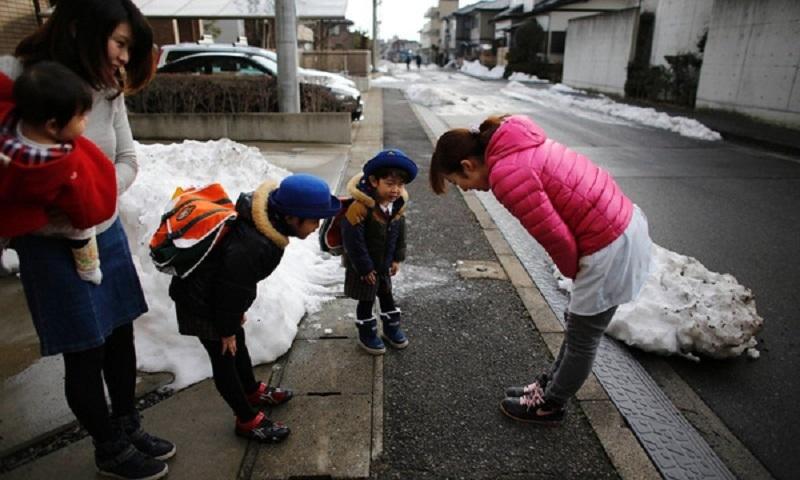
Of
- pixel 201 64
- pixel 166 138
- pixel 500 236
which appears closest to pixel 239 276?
pixel 500 236

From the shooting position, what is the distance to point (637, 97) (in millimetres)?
20750

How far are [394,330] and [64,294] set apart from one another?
188 centimetres

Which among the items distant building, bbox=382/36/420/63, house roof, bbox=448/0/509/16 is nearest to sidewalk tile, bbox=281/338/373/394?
house roof, bbox=448/0/509/16

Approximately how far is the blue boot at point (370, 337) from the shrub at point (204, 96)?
8059 mm

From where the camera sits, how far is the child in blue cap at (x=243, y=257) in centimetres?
203

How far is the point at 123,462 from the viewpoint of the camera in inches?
83.4

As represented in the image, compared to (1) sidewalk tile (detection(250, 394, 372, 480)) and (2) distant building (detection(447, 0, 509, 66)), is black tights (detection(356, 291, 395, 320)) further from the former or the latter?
(2) distant building (detection(447, 0, 509, 66))

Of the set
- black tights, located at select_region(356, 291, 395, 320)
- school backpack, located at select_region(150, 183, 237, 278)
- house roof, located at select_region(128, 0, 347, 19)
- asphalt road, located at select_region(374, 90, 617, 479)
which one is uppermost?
house roof, located at select_region(128, 0, 347, 19)

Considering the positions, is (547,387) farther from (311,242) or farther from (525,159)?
(311,242)

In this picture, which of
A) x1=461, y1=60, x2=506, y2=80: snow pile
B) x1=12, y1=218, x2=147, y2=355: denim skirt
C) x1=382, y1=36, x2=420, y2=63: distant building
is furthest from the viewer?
x1=382, y1=36, x2=420, y2=63: distant building

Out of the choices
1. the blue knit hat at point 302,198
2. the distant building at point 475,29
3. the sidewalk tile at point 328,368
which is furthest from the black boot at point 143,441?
the distant building at point 475,29

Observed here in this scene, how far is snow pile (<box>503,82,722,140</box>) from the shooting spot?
12516mm

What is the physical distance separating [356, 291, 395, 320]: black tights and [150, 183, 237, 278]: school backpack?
120 centimetres

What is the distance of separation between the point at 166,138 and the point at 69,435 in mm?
8233
